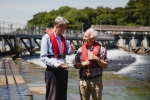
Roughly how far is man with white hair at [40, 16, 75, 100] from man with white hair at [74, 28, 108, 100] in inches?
11.4

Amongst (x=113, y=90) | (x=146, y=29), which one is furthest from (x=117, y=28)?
(x=113, y=90)

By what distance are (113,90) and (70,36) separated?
47.4 metres

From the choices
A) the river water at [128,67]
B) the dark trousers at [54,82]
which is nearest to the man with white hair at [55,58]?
the dark trousers at [54,82]

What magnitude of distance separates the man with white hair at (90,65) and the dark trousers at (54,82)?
31cm

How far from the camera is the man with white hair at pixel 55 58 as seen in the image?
4.38 metres

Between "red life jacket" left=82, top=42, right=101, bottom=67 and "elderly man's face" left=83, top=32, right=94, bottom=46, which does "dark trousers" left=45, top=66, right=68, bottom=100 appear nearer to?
"red life jacket" left=82, top=42, right=101, bottom=67

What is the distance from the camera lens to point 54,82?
443cm

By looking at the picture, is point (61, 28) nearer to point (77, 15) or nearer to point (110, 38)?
point (110, 38)

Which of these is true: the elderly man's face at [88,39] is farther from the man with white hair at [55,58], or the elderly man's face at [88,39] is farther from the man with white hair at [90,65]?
the man with white hair at [55,58]

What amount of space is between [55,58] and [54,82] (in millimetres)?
340

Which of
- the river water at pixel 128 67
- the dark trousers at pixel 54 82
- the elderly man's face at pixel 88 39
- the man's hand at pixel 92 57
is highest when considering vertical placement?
the elderly man's face at pixel 88 39

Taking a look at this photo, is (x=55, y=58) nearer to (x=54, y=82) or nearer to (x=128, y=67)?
(x=54, y=82)

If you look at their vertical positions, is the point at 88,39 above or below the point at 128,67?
above

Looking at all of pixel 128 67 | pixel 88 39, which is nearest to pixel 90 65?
pixel 88 39
